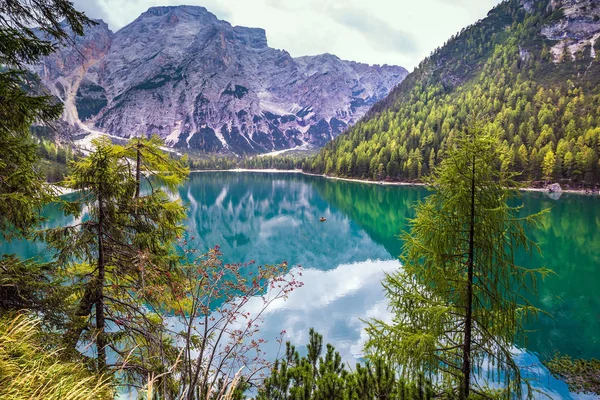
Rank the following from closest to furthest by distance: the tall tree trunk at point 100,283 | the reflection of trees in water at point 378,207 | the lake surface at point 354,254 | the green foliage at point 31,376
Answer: the green foliage at point 31,376, the tall tree trunk at point 100,283, the lake surface at point 354,254, the reflection of trees in water at point 378,207

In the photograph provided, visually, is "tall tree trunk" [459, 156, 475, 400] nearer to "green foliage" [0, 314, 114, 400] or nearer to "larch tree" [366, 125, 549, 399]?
"larch tree" [366, 125, 549, 399]

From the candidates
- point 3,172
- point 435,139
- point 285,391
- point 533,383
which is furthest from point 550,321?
point 435,139

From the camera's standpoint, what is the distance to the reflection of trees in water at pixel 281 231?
4544 cm

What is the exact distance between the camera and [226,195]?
108 m

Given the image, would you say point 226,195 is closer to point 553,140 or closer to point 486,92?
point 553,140

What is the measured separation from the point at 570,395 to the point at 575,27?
226 metres

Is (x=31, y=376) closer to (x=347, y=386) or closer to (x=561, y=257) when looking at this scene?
(x=347, y=386)

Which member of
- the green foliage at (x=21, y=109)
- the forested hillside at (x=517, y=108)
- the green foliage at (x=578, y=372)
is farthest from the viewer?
the forested hillside at (x=517, y=108)

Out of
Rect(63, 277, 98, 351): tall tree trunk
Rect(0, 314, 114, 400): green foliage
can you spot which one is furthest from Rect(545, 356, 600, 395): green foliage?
Rect(63, 277, 98, 351): tall tree trunk

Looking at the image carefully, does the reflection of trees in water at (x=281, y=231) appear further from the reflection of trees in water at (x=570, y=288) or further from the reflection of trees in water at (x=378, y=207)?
the reflection of trees in water at (x=570, y=288)

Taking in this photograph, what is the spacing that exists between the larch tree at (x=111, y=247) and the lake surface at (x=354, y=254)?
0.72 metres

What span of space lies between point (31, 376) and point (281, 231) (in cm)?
5900

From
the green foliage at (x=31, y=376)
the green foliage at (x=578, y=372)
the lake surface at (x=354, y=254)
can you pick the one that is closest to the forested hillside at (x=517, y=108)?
the lake surface at (x=354, y=254)

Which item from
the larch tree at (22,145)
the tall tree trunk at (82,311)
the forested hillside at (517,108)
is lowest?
the tall tree trunk at (82,311)
